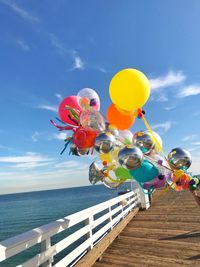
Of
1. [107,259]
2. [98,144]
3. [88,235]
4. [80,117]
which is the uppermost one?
[80,117]

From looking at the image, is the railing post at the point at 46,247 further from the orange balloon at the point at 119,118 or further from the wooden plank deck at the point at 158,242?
the orange balloon at the point at 119,118

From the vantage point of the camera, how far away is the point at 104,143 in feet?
A: 9.43

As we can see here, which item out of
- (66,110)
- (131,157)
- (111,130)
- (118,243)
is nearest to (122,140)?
(111,130)

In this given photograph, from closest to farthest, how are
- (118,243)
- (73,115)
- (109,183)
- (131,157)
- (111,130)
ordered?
(131,157) → (111,130) → (73,115) → (109,183) → (118,243)

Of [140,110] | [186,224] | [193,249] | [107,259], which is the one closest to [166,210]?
[186,224]

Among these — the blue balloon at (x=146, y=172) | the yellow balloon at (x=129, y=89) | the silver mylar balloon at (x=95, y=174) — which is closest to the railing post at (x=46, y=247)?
the silver mylar balloon at (x=95, y=174)

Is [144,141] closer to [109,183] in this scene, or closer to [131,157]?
[131,157]

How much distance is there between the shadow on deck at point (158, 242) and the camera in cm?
405

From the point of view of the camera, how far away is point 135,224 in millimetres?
6699

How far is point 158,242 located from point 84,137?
132 inches

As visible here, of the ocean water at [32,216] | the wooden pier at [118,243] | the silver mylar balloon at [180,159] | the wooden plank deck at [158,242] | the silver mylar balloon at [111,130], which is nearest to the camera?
the wooden pier at [118,243]

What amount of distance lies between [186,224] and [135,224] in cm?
144

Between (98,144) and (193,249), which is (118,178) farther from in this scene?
(193,249)

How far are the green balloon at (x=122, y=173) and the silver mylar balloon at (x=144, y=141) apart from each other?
0.47 meters
